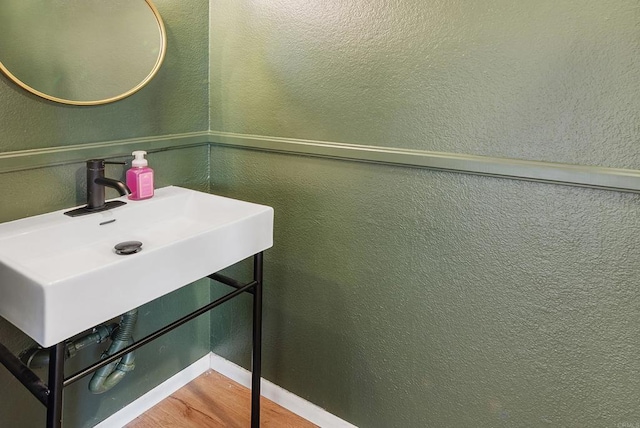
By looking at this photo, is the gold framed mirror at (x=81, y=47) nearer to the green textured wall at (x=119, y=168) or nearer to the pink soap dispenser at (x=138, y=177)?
the green textured wall at (x=119, y=168)

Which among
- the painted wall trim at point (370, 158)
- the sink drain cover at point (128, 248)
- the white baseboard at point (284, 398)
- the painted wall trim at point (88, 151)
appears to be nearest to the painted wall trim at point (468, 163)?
the painted wall trim at point (370, 158)

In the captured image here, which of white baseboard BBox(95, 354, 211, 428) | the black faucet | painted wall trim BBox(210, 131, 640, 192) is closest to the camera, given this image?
painted wall trim BBox(210, 131, 640, 192)

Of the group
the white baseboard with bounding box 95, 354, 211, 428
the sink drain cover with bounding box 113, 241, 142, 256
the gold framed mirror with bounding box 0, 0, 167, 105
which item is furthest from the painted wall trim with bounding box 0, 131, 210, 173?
A: the white baseboard with bounding box 95, 354, 211, 428

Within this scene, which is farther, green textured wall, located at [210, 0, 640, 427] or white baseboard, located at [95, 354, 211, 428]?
white baseboard, located at [95, 354, 211, 428]

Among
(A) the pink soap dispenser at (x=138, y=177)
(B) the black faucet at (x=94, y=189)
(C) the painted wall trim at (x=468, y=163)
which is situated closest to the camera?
(C) the painted wall trim at (x=468, y=163)

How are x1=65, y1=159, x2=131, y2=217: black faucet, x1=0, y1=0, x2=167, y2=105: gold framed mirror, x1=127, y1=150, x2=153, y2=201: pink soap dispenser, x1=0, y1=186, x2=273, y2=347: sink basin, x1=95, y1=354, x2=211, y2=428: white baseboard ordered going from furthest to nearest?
x1=95, y1=354, x2=211, y2=428: white baseboard < x1=127, y1=150, x2=153, y2=201: pink soap dispenser < x1=65, y1=159, x2=131, y2=217: black faucet < x1=0, y1=0, x2=167, y2=105: gold framed mirror < x1=0, y1=186, x2=273, y2=347: sink basin

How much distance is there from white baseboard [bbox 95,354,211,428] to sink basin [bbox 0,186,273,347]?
744 mm

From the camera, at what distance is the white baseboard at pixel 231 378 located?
1.63 metres

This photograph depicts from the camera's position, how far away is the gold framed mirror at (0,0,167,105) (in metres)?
1.17

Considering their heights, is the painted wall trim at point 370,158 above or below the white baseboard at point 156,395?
above

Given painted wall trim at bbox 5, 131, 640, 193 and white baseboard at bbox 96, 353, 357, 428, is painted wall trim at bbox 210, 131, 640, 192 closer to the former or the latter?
painted wall trim at bbox 5, 131, 640, 193

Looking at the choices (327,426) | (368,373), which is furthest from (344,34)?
(327,426)

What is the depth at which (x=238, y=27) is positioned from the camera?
1602mm

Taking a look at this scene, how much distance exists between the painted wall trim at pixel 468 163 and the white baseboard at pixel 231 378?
936 mm
